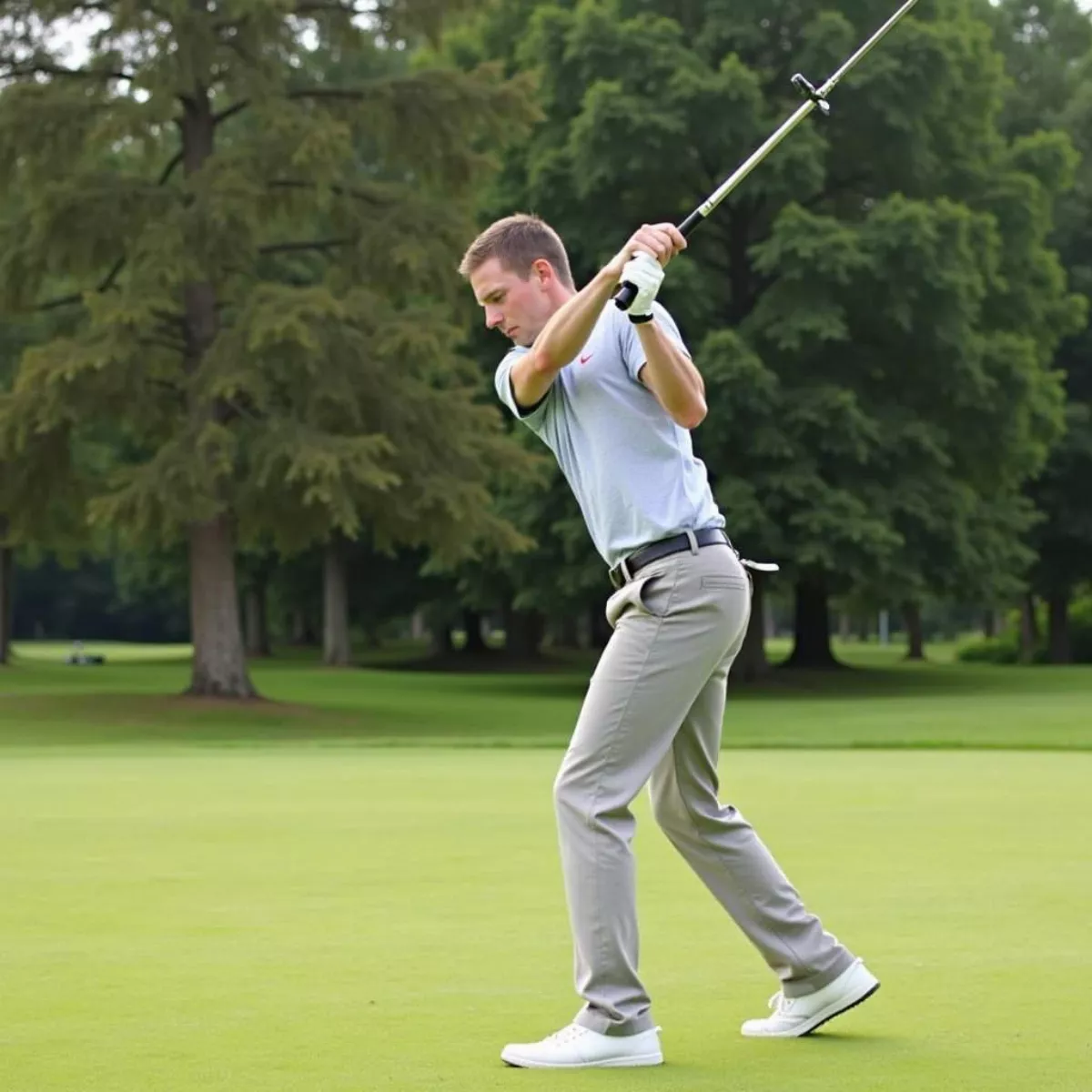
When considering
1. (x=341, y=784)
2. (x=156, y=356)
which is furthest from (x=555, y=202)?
(x=341, y=784)

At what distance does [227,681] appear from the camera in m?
28.2

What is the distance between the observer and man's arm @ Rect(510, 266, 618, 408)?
15.7ft

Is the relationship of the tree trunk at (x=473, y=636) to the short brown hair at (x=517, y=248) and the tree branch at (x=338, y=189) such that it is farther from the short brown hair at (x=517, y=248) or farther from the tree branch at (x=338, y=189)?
the short brown hair at (x=517, y=248)

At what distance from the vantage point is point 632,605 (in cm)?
512

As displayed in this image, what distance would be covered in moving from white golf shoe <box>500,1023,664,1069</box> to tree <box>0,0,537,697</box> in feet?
65.3

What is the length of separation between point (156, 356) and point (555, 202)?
470 inches

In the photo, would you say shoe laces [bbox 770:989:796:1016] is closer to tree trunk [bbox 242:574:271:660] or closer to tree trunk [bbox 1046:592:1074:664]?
tree trunk [bbox 1046:592:1074:664]

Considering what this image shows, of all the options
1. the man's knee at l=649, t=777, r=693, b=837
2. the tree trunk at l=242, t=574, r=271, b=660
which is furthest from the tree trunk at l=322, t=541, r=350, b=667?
the man's knee at l=649, t=777, r=693, b=837

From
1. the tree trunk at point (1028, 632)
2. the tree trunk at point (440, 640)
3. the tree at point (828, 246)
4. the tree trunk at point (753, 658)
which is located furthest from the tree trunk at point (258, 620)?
the tree trunk at point (1028, 632)

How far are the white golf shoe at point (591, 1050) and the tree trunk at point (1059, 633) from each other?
4820cm

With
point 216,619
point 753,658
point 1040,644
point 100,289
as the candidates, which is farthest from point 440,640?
point 100,289

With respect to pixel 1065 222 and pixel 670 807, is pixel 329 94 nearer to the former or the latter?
pixel 1065 222

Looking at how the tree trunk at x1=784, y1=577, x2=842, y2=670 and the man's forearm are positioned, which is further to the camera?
the tree trunk at x1=784, y1=577, x2=842, y2=670

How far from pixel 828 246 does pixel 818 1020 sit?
29617 millimetres
